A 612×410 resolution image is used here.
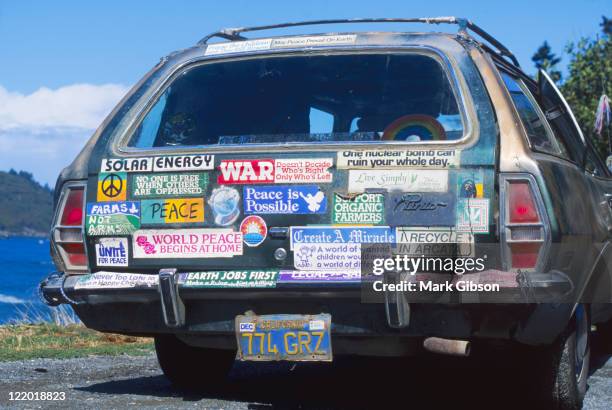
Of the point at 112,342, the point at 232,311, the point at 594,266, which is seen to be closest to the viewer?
the point at 232,311

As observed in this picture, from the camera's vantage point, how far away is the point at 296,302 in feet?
15.2

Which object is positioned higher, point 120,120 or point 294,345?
point 120,120

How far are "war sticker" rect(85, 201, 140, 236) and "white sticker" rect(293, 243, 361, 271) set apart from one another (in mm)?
851

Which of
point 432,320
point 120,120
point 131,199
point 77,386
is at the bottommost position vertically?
point 77,386

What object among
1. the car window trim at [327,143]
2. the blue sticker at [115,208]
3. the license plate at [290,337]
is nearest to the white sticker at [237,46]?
the car window trim at [327,143]

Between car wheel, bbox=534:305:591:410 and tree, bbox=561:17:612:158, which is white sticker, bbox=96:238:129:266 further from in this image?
tree, bbox=561:17:612:158

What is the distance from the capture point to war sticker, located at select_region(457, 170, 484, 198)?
448 centimetres

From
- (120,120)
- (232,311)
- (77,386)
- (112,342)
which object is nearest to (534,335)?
(232,311)

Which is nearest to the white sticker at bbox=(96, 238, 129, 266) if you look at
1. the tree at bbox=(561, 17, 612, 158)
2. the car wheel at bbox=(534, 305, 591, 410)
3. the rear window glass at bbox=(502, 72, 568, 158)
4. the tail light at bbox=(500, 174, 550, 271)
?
the tail light at bbox=(500, 174, 550, 271)

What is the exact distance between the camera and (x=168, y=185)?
4922 mm

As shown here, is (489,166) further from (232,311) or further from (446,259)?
(232,311)

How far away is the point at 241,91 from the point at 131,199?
85cm

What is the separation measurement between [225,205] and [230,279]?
1.18 ft

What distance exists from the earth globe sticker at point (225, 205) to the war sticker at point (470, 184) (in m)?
1.04
